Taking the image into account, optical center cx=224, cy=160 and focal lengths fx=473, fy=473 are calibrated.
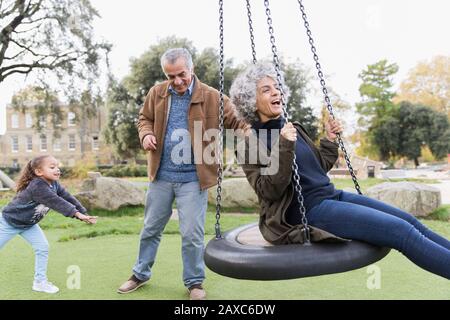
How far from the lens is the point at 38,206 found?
11.8 ft

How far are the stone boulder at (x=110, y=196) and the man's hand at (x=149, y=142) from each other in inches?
241

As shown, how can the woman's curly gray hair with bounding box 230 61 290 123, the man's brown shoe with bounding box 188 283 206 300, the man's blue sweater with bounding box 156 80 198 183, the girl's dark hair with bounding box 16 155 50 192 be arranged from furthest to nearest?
the girl's dark hair with bounding box 16 155 50 192 → the man's brown shoe with bounding box 188 283 206 300 → the man's blue sweater with bounding box 156 80 198 183 → the woman's curly gray hair with bounding box 230 61 290 123

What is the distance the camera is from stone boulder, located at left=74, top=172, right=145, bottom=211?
8.90 metres

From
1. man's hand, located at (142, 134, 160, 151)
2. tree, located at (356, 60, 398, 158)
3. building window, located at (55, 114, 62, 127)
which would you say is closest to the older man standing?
man's hand, located at (142, 134, 160, 151)

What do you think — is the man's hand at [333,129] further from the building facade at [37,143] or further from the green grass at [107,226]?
the building facade at [37,143]

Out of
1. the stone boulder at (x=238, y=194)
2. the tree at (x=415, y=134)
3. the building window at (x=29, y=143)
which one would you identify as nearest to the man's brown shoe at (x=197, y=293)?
the stone boulder at (x=238, y=194)

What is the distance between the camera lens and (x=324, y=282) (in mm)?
3865

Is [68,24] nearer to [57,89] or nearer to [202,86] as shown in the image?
[57,89]

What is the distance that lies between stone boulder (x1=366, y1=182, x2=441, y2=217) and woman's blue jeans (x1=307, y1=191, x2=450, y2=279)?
570 cm

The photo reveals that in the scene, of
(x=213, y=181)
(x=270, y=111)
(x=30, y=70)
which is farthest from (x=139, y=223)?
(x=30, y=70)

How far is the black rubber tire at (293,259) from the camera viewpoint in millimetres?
2051

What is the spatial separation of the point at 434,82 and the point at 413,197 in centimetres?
2612

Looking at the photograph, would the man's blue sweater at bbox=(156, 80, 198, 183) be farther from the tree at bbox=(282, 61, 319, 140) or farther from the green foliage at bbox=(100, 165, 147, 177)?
the green foliage at bbox=(100, 165, 147, 177)

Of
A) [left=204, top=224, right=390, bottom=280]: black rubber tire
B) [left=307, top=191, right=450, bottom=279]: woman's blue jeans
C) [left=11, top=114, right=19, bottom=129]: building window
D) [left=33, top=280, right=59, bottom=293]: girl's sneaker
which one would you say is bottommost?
[left=33, top=280, right=59, bottom=293]: girl's sneaker
